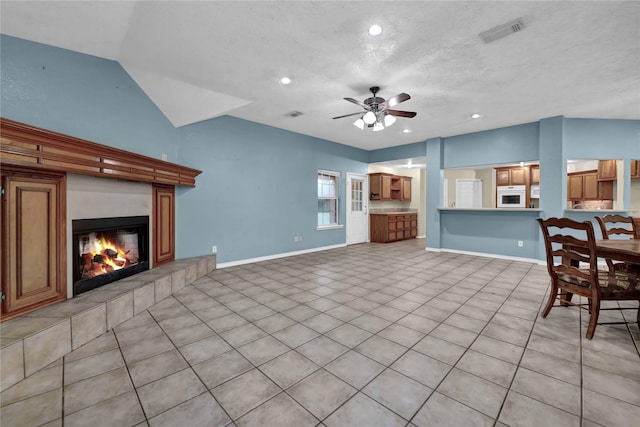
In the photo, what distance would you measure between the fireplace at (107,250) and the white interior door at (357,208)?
494 cm

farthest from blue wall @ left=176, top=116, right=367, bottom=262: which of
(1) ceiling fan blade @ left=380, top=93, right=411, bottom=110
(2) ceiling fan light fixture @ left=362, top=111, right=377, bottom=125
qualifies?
(1) ceiling fan blade @ left=380, top=93, right=411, bottom=110

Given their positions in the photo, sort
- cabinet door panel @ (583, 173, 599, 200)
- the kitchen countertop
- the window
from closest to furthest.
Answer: cabinet door panel @ (583, 173, 599, 200), the window, the kitchen countertop

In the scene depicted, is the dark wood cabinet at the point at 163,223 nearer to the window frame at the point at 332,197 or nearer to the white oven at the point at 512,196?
the window frame at the point at 332,197

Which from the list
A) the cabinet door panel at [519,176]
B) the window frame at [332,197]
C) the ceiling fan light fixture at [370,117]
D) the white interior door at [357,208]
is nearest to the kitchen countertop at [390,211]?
the white interior door at [357,208]

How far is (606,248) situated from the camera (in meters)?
2.21

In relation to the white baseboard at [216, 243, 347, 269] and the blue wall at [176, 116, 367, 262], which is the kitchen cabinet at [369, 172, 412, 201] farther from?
the white baseboard at [216, 243, 347, 269]

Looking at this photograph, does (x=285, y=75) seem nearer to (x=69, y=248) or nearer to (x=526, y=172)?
(x=69, y=248)

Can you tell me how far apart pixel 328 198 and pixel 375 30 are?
183 inches

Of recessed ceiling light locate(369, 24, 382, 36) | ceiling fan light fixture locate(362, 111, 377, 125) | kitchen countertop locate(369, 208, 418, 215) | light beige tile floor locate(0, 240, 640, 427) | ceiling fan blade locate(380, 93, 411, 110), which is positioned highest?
recessed ceiling light locate(369, 24, 382, 36)

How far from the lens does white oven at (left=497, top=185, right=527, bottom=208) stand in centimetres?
726

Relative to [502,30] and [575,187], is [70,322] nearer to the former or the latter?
[502,30]

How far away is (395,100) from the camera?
3.23 m

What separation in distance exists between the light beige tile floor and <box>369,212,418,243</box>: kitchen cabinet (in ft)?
14.7

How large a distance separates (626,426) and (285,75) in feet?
13.1
